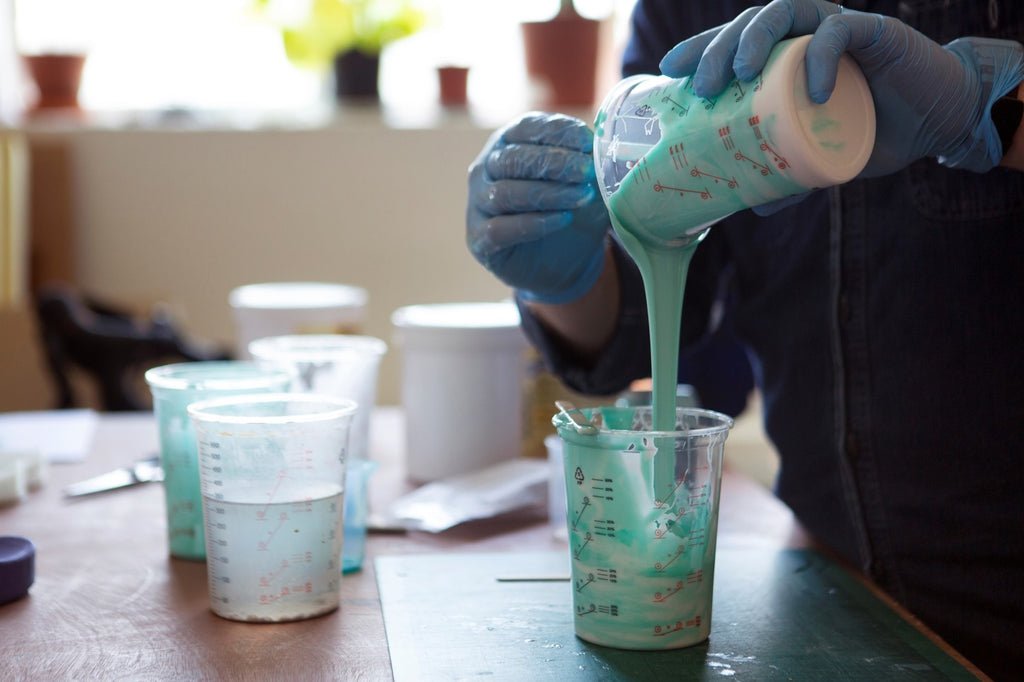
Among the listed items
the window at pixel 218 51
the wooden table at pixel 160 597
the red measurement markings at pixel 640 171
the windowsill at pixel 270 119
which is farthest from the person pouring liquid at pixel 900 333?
the window at pixel 218 51

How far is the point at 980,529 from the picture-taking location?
109cm

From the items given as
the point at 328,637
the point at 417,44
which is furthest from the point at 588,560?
the point at 417,44

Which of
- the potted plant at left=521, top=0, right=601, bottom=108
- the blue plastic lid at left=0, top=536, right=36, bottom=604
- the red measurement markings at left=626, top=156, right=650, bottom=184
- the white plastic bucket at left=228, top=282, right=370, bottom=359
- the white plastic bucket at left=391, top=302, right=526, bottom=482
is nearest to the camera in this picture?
the red measurement markings at left=626, top=156, right=650, bottom=184

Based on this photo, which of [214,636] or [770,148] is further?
[214,636]

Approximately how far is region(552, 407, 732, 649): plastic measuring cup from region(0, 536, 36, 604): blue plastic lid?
48 centimetres

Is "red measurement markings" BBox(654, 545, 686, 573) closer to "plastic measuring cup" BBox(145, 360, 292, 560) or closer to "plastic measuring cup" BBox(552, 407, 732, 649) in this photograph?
"plastic measuring cup" BBox(552, 407, 732, 649)

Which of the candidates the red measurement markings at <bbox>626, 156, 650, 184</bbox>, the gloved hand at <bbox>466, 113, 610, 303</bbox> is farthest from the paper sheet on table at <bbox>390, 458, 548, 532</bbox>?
the red measurement markings at <bbox>626, 156, 650, 184</bbox>

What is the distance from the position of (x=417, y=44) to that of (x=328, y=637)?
2.87 meters

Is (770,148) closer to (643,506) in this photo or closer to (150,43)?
(643,506)

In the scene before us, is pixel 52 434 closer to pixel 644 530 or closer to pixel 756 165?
pixel 644 530

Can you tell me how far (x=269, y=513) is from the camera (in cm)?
90

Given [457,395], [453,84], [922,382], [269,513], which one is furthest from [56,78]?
[922,382]

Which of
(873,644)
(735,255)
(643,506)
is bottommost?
(873,644)

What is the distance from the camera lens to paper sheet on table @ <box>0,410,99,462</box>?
1.52m
